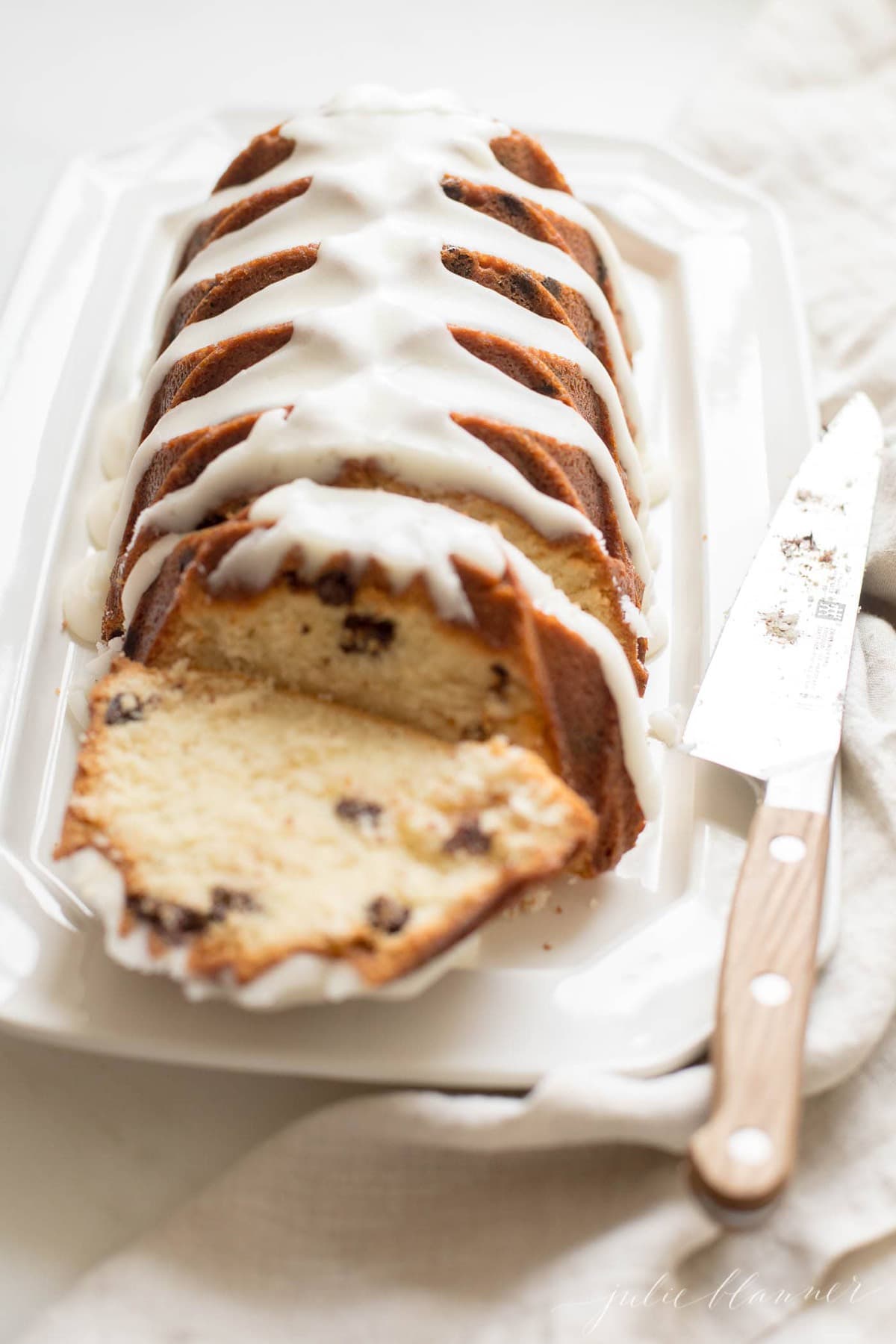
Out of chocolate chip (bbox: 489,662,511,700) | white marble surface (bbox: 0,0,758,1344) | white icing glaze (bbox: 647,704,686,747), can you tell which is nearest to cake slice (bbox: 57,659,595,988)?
chocolate chip (bbox: 489,662,511,700)

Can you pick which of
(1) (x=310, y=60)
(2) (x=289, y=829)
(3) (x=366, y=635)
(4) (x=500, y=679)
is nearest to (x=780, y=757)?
(4) (x=500, y=679)

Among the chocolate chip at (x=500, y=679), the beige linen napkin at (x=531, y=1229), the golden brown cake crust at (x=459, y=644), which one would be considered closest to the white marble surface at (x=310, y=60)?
the golden brown cake crust at (x=459, y=644)

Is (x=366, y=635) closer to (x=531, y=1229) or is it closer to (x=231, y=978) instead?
(x=231, y=978)

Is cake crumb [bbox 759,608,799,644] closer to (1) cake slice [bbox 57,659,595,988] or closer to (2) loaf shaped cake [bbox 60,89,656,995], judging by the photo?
(2) loaf shaped cake [bbox 60,89,656,995]

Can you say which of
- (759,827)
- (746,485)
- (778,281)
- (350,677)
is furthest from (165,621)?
(778,281)

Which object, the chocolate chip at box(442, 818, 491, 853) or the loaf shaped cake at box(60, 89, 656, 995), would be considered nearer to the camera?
the chocolate chip at box(442, 818, 491, 853)

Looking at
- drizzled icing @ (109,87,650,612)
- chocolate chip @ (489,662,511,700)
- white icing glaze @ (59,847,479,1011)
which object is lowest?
white icing glaze @ (59,847,479,1011)
